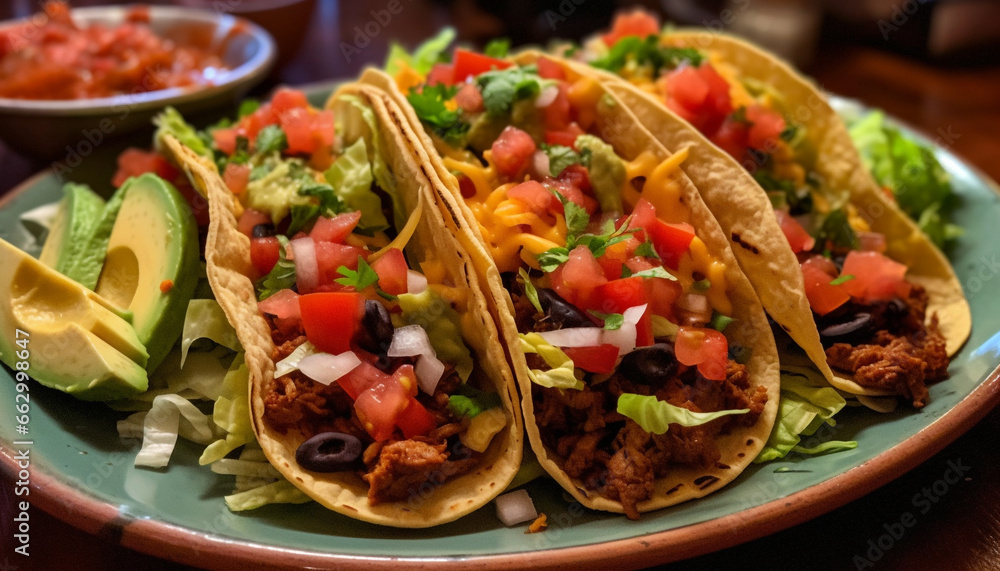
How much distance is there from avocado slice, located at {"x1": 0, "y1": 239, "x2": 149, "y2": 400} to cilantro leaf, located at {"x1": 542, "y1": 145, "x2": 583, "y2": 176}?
4.93 ft

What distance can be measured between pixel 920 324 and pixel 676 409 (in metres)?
1.27

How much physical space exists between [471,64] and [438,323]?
51.6 inches

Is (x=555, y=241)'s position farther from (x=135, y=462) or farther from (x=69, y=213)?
(x=69, y=213)

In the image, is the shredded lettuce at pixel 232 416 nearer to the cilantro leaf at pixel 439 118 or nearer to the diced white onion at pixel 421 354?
the diced white onion at pixel 421 354

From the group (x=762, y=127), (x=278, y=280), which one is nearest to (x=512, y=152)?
(x=278, y=280)

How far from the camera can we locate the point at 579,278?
2240 mm

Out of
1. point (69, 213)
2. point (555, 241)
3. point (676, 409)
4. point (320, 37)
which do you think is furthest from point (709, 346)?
point (320, 37)

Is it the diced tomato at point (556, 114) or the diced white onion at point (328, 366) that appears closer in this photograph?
the diced white onion at point (328, 366)

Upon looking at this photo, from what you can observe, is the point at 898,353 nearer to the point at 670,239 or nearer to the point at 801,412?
the point at 801,412

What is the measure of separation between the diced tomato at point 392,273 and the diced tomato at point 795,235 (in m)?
1.43

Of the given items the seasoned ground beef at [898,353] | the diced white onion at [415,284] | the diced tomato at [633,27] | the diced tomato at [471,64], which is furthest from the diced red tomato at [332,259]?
the diced tomato at [633,27]

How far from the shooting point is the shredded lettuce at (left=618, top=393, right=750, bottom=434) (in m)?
2.08

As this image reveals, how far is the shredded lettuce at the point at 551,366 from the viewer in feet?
6.93

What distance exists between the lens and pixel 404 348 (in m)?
2.21
